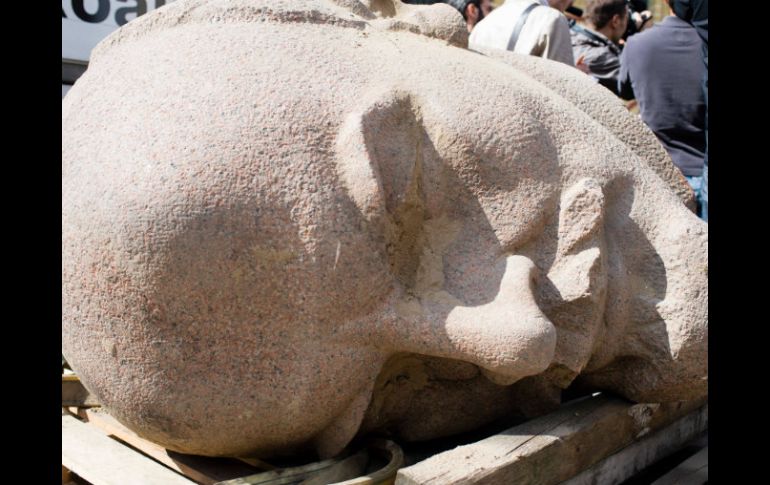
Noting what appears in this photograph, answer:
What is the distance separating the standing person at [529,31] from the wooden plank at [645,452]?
53.9 inches

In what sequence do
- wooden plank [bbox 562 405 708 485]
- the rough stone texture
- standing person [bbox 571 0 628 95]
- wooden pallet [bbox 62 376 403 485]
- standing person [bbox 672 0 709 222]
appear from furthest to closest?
standing person [bbox 571 0 628 95] → standing person [bbox 672 0 709 222] → wooden plank [bbox 562 405 708 485] → wooden pallet [bbox 62 376 403 485] → the rough stone texture

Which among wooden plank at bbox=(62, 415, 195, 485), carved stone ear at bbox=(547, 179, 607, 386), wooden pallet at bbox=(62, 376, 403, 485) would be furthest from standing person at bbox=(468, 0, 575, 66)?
wooden plank at bbox=(62, 415, 195, 485)

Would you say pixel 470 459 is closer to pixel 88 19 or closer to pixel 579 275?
pixel 579 275

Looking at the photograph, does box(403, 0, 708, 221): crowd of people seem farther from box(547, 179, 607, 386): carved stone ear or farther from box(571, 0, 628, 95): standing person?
box(547, 179, 607, 386): carved stone ear

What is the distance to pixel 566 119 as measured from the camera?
1.71m

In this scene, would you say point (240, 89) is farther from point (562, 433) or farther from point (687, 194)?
point (687, 194)

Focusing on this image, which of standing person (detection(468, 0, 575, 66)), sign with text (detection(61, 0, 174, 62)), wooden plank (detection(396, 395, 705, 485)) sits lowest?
wooden plank (detection(396, 395, 705, 485))

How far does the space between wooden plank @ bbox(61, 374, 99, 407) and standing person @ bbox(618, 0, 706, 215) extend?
7.12 ft

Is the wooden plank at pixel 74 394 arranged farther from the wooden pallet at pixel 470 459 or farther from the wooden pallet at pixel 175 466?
the wooden pallet at pixel 175 466

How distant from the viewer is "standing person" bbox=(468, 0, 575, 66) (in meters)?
→ 2.72

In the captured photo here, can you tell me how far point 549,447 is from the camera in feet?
5.03

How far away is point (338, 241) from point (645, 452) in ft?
3.36

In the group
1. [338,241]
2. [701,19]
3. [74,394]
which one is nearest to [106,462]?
[74,394]

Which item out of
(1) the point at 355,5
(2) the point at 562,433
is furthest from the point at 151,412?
(1) the point at 355,5
